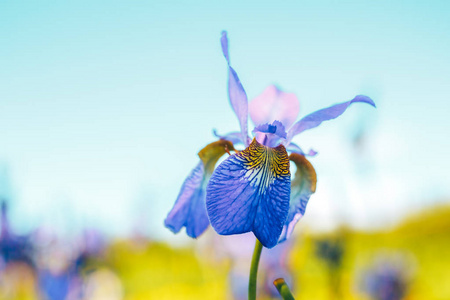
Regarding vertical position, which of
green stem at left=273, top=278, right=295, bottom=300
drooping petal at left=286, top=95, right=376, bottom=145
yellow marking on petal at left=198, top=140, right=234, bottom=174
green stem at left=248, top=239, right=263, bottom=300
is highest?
drooping petal at left=286, top=95, right=376, bottom=145

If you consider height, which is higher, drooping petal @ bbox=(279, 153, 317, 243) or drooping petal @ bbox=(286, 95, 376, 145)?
drooping petal @ bbox=(286, 95, 376, 145)

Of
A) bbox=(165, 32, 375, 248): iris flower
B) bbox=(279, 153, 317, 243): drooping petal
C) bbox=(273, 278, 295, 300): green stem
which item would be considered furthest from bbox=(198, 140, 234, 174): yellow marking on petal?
bbox=(273, 278, 295, 300): green stem

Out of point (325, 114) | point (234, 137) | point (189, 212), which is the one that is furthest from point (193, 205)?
point (325, 114)

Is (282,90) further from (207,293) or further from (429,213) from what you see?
(429,213)

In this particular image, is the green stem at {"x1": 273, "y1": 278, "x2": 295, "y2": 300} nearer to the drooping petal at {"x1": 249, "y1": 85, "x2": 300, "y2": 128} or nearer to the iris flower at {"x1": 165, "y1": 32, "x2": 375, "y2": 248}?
the iris flower at {"x1": 165, "y1": 32, "x2": 375, "y2": 248}

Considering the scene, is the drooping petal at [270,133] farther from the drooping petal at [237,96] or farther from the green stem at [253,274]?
the green stem at [253,274]

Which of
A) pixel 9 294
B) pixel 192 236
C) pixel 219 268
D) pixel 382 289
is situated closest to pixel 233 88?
pixel 192 236

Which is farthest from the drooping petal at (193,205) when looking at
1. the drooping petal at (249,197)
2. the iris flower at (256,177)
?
the drooping petal at (249,197)
